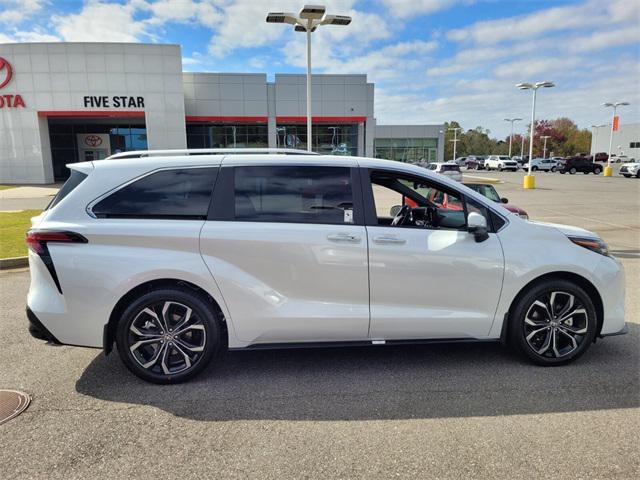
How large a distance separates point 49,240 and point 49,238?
16mm

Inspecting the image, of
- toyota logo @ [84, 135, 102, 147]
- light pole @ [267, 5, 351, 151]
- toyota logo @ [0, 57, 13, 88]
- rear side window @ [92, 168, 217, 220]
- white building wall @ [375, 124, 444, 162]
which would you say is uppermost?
toyota logo @ [0, 57, 13, 88]

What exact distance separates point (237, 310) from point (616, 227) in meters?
13.0

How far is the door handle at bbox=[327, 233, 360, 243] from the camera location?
354 centimetres

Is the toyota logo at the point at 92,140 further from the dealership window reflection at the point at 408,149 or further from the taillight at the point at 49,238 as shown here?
the dealership window reflection at the point at 408,149

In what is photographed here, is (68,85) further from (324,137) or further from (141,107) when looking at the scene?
(324,137)

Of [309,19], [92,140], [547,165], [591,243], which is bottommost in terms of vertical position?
[591,243]

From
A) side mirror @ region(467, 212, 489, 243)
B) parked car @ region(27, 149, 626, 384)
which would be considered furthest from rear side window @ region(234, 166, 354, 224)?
side mirror @ region(467, 212, 489, 243)

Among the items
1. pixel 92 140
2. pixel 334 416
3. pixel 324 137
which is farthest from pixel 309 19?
pixel 92 140

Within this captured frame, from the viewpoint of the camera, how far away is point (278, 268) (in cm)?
352

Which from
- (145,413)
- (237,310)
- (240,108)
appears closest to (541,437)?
(237,310)

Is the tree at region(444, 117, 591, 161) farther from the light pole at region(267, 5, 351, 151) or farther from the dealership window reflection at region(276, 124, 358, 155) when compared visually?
the light pole at region(267, 5, 351, 151)

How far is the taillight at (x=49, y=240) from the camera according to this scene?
11.2 ft

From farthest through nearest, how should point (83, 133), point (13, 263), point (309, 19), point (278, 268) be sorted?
point (83, 133) → point (309, 19) → point (13, 263) → point (278, 268)

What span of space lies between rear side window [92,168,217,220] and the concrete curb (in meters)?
5.62
